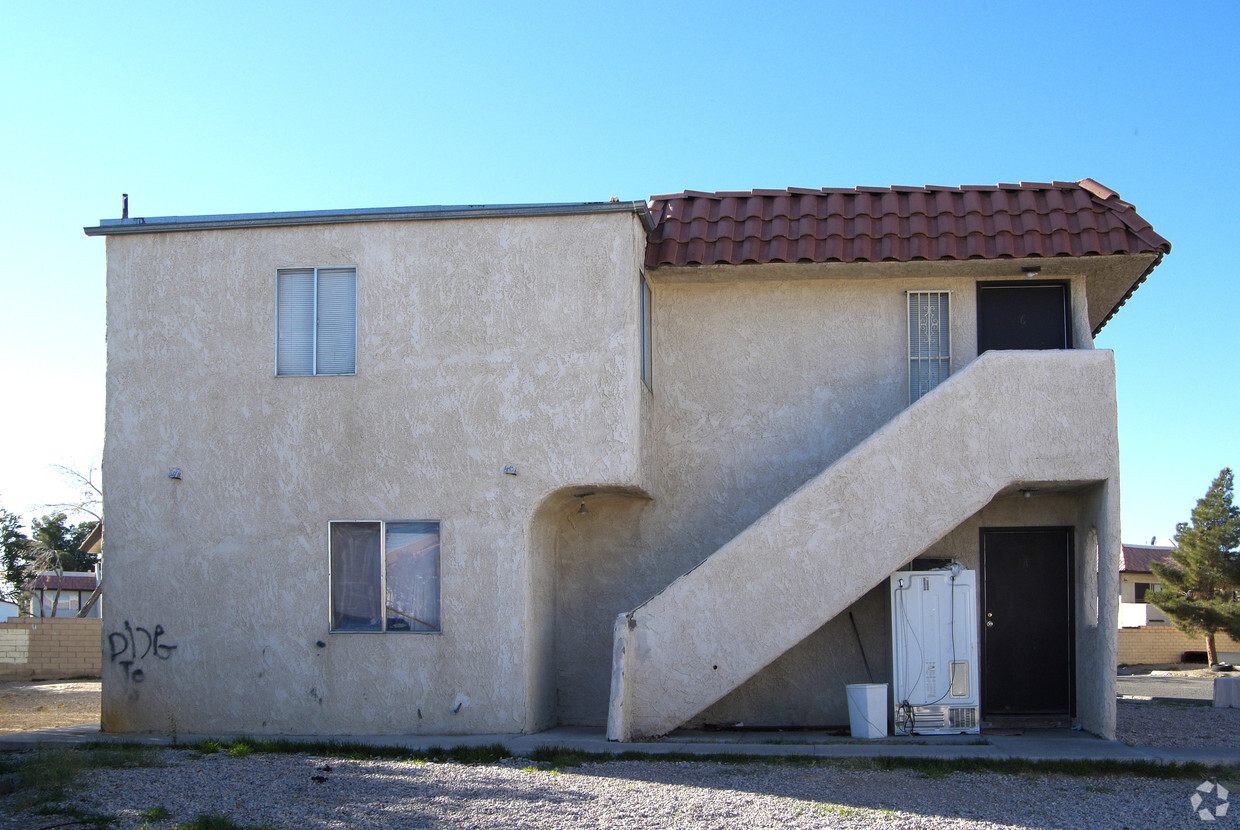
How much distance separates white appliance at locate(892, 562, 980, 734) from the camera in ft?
38.8

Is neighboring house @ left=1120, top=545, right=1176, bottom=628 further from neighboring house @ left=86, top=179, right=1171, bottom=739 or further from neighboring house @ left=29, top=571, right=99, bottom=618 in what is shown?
neighboring house @ left=29, top=571, right=99, bottom=618

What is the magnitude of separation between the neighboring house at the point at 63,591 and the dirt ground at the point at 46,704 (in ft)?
74.5

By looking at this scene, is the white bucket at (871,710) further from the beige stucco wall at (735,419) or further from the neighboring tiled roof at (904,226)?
the neighboring tiled roof at (904,226)

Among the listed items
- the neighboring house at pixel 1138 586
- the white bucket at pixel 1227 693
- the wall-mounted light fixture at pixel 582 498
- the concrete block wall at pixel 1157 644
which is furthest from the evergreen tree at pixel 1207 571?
the wall-mounted light fixture at pixel 582 498

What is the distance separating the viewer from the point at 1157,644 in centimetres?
3325

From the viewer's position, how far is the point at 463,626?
39.2 ft

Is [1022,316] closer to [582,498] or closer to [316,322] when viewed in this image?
[582,498]

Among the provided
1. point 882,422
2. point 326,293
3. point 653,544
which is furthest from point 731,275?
point 326,293

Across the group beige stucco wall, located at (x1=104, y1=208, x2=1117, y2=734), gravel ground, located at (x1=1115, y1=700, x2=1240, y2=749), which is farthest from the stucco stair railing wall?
gravel ground, located at (x1=1115, y1=700, x2=1240, y2=749)

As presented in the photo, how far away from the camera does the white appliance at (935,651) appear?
1183cm

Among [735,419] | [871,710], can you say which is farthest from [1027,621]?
[735,419]

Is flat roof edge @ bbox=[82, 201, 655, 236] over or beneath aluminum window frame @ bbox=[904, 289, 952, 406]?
over

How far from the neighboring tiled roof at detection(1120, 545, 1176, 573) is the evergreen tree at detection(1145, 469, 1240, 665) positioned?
260 inches

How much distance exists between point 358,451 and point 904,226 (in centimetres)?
654
